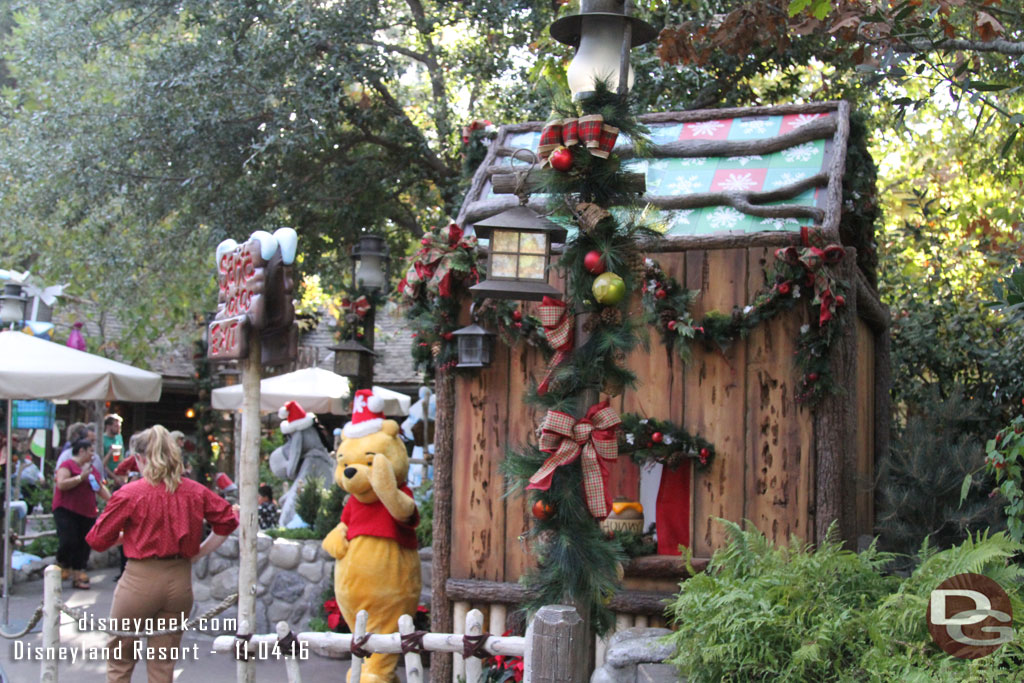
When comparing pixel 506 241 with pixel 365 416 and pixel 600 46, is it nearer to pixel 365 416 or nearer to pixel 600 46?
pixel 600 46

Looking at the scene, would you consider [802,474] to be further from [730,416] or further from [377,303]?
[377,303]

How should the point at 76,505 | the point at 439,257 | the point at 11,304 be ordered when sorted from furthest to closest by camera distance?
the point at 11,304 → the point at 76,505 → the point at 439,257

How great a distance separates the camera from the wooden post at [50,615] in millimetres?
5309

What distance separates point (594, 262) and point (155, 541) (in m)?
3.35

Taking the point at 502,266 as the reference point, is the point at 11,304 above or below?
above

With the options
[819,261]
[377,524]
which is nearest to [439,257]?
[377,524]

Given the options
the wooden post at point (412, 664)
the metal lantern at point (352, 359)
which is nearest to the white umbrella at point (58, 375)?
the metal lantern at point (352, 359)

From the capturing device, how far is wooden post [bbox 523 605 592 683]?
3.53 metres

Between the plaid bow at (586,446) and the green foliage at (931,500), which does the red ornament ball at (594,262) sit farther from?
the green foliage at (931,500)

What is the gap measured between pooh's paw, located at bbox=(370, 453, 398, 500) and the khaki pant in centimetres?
135

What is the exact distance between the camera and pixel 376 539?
6.71 m

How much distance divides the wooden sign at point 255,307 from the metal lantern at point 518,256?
214 cm

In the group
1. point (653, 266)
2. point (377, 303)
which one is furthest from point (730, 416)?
point (377, 303)

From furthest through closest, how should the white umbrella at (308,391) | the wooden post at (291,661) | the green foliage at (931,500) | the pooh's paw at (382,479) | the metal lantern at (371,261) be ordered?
the white umbrella at (308,391) → the metal lantern at (371,261) → the pooh's paw at (382,479) → the green foliage at (931,500) → the wooden post at (291,661)
